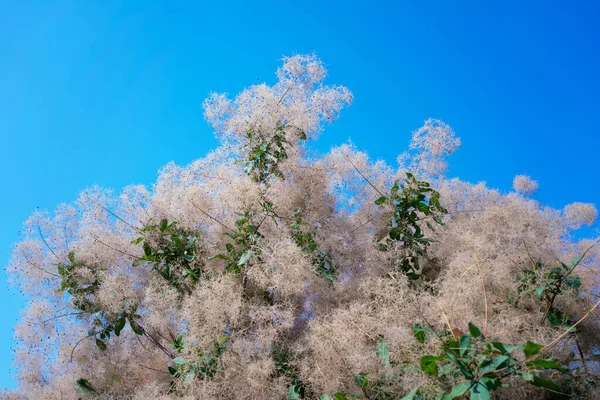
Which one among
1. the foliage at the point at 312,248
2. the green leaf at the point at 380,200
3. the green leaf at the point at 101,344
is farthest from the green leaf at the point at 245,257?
the green leaf at the point at 101,344

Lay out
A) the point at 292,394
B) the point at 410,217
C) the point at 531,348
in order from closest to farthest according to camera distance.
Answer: the point at 531,348 → the point at 292,394 → the point at 410,217

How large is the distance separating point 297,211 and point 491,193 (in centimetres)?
167

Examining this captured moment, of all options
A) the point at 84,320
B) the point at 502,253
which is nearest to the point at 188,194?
the point at 84,320

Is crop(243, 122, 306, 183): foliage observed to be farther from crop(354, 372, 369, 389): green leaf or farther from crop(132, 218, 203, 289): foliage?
crop(354, 372, 369, 389): green leaf

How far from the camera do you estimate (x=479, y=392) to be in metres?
2.37

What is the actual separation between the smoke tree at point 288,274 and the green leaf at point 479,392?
35 centimetres

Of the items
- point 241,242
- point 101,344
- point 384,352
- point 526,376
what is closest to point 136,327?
point 101,344

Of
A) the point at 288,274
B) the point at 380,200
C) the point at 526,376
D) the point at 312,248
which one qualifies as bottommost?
the point at 526,376

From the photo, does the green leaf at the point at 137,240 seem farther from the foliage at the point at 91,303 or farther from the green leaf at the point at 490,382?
the green leaf at the point at 490,382

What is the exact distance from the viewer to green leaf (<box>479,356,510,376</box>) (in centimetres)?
238

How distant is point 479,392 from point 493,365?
4.8 inches

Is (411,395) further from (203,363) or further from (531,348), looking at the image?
(203,363)

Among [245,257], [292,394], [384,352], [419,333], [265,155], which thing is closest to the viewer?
[419,333]

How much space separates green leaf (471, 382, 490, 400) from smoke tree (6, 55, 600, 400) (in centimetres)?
35
